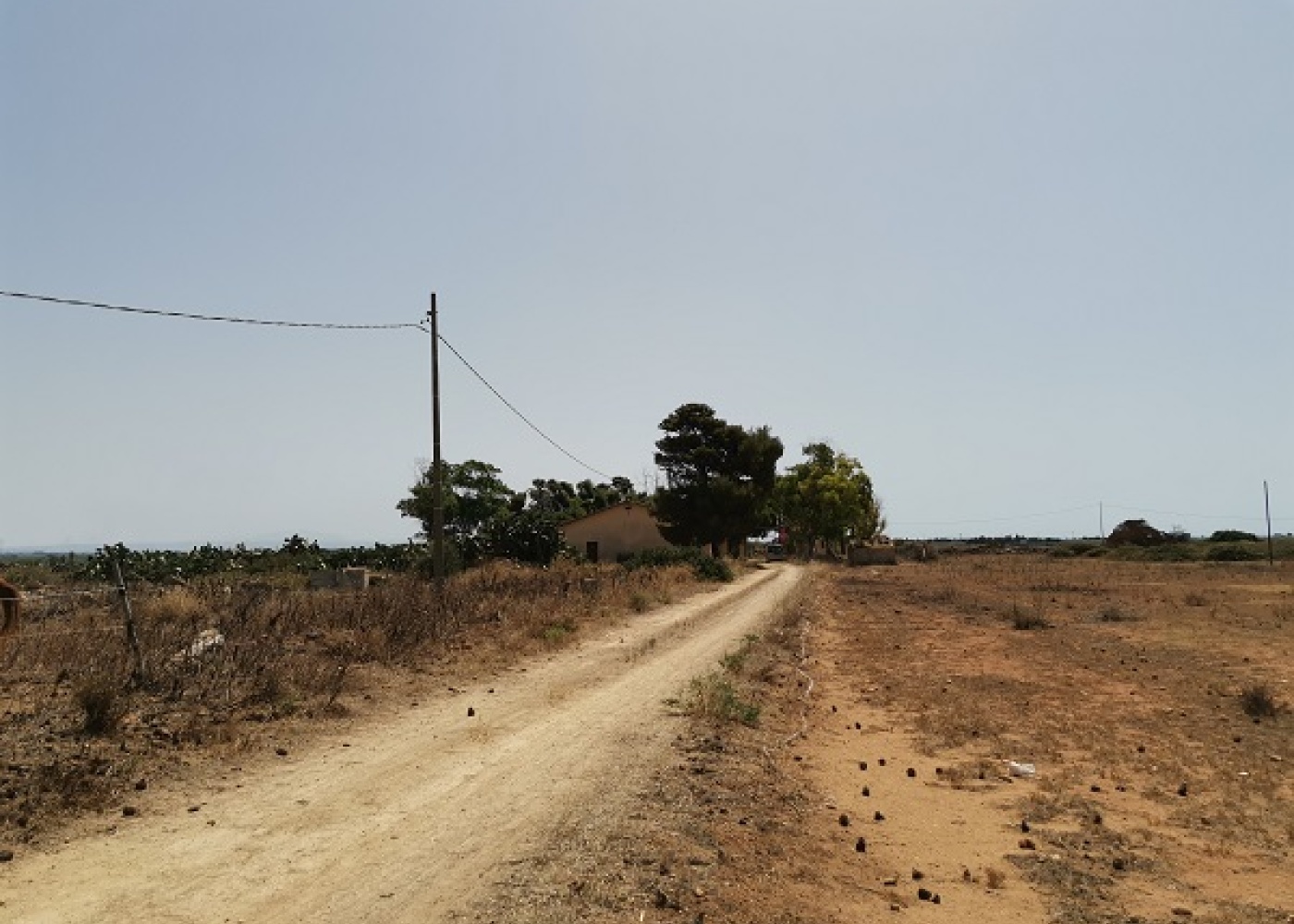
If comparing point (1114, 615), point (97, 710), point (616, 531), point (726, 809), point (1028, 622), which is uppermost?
point (616, 531)

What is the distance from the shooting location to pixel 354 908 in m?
5.59

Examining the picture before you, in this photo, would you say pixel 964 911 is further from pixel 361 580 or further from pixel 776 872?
pixel 361 580

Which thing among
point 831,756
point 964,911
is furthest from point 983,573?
point 964,911

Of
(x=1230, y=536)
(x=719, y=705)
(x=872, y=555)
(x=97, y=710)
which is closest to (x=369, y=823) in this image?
(x=97, y=710)

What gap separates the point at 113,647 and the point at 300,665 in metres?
2.20

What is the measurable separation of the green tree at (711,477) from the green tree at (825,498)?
65.1 feet

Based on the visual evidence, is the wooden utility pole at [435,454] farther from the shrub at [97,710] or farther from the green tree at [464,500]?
the green tree at [464,500]

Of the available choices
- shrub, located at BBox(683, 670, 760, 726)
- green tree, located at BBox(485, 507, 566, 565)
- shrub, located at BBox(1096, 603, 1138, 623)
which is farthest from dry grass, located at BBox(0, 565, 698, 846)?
green tree, located at BBox(485, 507, 566, 565)

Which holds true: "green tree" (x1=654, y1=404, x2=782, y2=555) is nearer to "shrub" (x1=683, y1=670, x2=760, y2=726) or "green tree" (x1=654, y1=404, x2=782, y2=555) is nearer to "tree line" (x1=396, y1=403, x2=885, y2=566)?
"tree line" (x1=396, y1=403, x2=885, y2=566)

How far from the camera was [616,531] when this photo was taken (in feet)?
219

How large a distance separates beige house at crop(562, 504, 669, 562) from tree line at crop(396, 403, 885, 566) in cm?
115

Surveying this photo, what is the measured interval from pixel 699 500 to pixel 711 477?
2.28 metres

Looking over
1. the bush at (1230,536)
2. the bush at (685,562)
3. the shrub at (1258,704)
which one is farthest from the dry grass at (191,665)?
the bush at (1230,536)

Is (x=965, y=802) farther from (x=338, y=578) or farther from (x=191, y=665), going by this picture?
(x=338, y=578)
